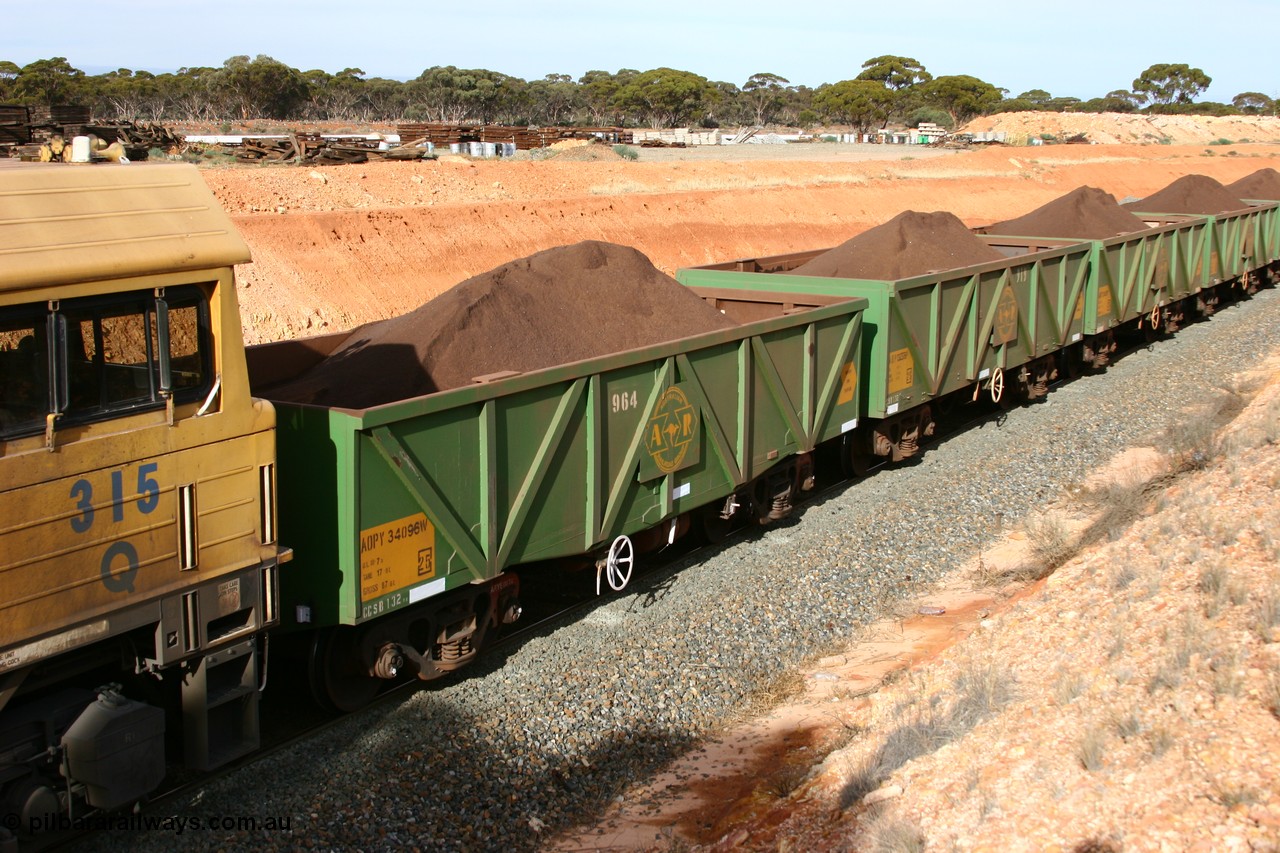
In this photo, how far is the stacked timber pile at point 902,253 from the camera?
1472cm

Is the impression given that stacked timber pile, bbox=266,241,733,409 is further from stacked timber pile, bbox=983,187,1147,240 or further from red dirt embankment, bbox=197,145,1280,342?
red dirt embankment, bbox=197,145,1280,342

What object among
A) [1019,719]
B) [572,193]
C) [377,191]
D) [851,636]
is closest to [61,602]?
[1019,719]

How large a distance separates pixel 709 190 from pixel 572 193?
6.35 meters

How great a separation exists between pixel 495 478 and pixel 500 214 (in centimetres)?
2376

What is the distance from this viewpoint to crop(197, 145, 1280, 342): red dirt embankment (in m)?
24.8

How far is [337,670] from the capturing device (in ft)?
26.1

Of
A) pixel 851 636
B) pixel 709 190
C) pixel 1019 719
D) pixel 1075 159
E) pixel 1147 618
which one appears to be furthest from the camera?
pixel 1075 159

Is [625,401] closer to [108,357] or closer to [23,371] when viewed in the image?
[108,357]

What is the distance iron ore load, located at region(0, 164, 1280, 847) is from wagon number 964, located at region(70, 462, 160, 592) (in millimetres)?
12

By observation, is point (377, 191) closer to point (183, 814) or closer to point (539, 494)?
point (539, 494)

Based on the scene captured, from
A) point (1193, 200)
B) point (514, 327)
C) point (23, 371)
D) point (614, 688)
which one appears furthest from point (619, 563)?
point (1193, 200)

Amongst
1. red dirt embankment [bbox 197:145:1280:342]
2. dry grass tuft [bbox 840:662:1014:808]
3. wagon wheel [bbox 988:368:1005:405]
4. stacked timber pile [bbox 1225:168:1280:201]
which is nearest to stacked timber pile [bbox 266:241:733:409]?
dry grass tuft [bbox 840:662:1014:808]

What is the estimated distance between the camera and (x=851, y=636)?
9719 mm

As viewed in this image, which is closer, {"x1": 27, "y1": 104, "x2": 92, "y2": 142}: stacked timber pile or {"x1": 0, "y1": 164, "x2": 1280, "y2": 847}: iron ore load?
{"x1": 0, "y1": 164, "x2": 1280, "y2": 847}: iron ore load
